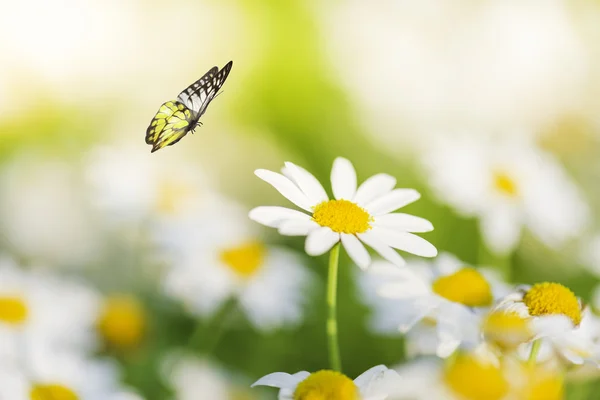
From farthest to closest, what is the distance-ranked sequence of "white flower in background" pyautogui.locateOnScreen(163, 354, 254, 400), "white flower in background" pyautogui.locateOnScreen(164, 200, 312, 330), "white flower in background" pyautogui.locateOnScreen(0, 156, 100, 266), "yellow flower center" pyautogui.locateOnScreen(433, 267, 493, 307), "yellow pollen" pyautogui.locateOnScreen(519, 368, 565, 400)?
1. "white flower in background" pyautogui.locateOnScreen(0, 156, 100, 266)
2. "white flower in background" pyautogui.locateOnScreen(164, 200, 312, 330)
3. "white flower in background" pyautogui.locateOnScreen(163, 354, 254, 400)
4. "yellow flower center" pyautogui.locateOnScreen(433, 267, 493, 307)
5. "yellow pollen" pyautogui.locateOnScreen(519, 368, 565, 400)

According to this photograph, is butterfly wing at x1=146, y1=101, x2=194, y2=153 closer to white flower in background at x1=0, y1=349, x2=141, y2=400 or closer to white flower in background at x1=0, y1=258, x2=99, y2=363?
white flower in background at x1=0, y1=349, x2=141, y2=400

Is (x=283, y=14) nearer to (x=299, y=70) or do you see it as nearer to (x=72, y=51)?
(x=299, y=70)

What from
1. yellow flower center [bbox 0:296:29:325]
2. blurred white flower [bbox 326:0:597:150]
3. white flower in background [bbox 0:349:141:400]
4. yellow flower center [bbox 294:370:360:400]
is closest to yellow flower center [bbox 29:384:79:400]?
white flower in background [bbox 0:349:141:400]

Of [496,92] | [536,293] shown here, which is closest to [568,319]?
[536,293]

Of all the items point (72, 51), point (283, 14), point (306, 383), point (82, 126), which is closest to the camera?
point (306, 383)

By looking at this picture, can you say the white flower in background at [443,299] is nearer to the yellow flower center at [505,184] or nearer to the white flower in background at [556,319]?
the white flower in background at [556,319]

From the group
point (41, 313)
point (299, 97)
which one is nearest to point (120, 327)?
point (41, 313)
